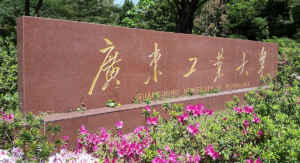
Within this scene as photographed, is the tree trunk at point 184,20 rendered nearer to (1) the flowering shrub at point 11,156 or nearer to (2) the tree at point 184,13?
(2) the tree at point 184,13

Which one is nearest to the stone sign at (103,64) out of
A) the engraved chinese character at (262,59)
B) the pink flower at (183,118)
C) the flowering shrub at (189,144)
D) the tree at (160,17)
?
the flowering shrub at (189,144)

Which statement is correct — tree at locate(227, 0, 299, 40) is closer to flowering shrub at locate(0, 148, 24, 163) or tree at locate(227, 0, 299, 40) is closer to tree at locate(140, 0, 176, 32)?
tree at locate(140, 0, 176, 32)

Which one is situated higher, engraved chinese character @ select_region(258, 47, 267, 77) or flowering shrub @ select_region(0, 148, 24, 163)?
engraved chinese character @ select_region(258, 47, 267, 77)

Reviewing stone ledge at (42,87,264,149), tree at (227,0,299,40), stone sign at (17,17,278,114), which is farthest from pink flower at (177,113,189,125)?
tree at (227,0,299,40)

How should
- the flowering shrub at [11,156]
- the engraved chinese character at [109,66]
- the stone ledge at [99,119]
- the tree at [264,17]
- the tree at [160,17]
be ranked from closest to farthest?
the flowering shrub at [11,156] → the stone ledge at [99,119] → the engraved chinese character at [109,66] → the tree at [264,17] → the tree at [160,17]

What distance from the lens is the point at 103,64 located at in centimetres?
364

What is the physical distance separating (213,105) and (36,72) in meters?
3.59

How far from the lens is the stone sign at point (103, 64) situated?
296cm

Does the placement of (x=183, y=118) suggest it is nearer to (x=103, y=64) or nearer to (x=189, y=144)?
(x=189, y=144)

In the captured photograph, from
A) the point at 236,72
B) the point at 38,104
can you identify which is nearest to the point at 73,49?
the point at 38,104

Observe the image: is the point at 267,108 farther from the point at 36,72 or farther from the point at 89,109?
the point at 36,72

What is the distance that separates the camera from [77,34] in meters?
3.33

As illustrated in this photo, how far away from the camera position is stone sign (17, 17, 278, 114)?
9.71ft

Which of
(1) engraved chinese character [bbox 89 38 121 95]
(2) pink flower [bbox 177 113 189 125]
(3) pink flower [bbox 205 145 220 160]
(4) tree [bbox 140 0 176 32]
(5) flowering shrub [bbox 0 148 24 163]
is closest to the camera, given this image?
(5) flowering shrub [bbox 0 148 24 163]
